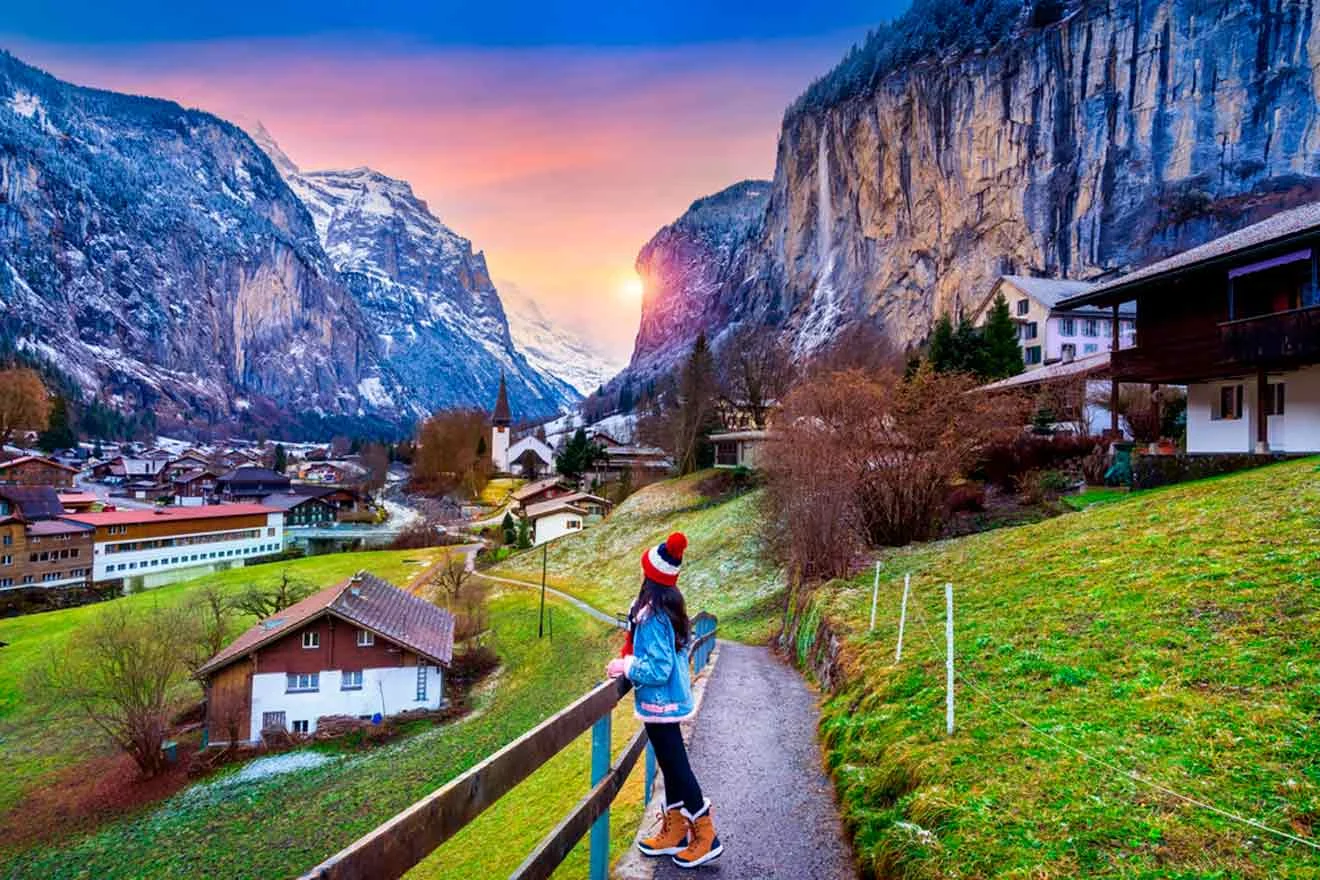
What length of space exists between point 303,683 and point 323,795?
277 inches

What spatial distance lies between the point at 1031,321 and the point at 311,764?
5852 cm

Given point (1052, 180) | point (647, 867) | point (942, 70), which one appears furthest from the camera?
point (942, 70)

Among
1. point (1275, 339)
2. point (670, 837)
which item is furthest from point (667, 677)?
point (1275, 339)

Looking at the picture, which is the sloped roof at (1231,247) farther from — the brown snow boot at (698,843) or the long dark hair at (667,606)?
the brown snow boot at (698,843)

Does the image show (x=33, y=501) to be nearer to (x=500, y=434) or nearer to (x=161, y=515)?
(x=161, y=515)

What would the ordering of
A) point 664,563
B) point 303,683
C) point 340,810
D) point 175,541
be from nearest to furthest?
point 664,563 → point 340,810 → point 303,683 → point 175,541

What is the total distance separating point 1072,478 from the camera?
79.5ft

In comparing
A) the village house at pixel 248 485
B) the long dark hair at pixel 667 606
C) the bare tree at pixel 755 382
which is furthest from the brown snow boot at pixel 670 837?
the village house at pixel 248 485

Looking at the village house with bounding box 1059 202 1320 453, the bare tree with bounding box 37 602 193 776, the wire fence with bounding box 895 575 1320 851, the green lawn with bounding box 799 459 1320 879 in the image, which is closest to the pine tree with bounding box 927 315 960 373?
the village house with bounding box 1059 202 1320 453

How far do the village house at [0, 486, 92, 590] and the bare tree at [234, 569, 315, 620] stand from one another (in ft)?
65.3

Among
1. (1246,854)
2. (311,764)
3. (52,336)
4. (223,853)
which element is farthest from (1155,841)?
(52,336)

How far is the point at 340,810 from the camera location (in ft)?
59.8

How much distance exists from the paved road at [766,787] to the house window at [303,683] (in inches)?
763

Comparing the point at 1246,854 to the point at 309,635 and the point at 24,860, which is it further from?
the point at 309,635
